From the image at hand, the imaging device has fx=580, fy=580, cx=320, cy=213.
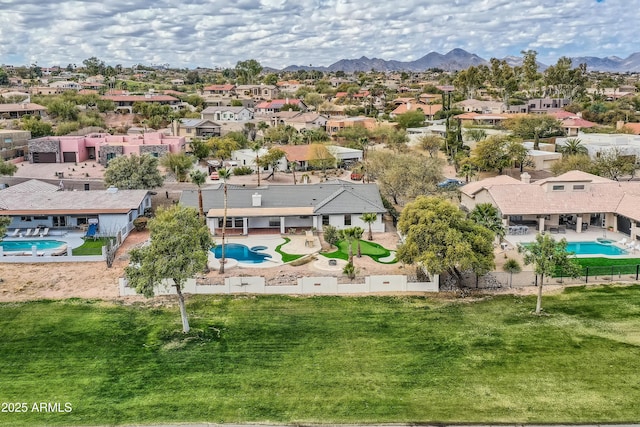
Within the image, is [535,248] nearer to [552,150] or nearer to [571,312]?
[571,312]

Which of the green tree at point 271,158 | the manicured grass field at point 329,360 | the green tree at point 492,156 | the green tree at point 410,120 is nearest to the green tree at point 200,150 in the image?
the green tree at point 271,158

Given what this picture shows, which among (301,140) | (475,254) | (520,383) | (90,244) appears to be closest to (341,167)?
(301,140)

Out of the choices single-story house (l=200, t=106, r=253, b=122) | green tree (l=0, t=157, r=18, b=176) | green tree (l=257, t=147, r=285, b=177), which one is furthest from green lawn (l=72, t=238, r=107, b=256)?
single-story house (l=200, t=106, r=253, b=122)

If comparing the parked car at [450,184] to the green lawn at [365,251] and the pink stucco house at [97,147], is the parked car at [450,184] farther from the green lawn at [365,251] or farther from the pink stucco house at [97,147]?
the pink stucco house at [97,147]

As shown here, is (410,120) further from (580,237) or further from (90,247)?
(90,247)

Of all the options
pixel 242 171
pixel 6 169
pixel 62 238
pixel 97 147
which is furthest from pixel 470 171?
pixel 6 169

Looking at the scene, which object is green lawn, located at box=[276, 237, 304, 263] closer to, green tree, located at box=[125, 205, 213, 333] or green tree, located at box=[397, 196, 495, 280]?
green tree, located at box=[397, 196, 495, 280]
